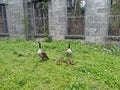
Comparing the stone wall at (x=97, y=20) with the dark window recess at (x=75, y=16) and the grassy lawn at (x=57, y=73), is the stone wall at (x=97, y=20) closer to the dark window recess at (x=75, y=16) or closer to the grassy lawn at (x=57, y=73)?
the dark window recess at (x=75, y=16)

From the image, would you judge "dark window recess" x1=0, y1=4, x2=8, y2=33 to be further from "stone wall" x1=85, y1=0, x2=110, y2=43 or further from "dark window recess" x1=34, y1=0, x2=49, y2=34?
"stone wall" x1=85, y1=0, x2=110, y2=43

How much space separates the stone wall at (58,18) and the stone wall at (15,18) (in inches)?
47.1

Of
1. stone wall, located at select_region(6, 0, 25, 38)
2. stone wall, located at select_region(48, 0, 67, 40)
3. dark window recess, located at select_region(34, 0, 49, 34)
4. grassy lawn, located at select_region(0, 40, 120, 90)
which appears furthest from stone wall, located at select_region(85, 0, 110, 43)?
stone wall, located at select_region(6, 0, 25, 38)

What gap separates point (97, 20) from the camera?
5.43 m

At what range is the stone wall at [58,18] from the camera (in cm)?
580

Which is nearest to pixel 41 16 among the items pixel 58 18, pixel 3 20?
pixel 58 18

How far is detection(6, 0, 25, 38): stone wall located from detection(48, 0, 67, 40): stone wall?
120 cm

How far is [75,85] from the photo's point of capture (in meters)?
2.75

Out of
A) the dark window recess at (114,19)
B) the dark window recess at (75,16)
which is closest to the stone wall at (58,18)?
the dark window recess at (75,16)

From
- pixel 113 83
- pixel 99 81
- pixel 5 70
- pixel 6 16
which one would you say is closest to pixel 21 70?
pixel 5 70

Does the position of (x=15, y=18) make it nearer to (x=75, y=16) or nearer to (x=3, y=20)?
(x=3, y=20)

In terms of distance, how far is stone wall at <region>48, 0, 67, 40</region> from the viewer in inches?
228

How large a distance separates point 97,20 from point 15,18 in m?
3.16

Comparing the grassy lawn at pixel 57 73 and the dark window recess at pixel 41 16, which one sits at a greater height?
the dark window recess at pixel 41 16
